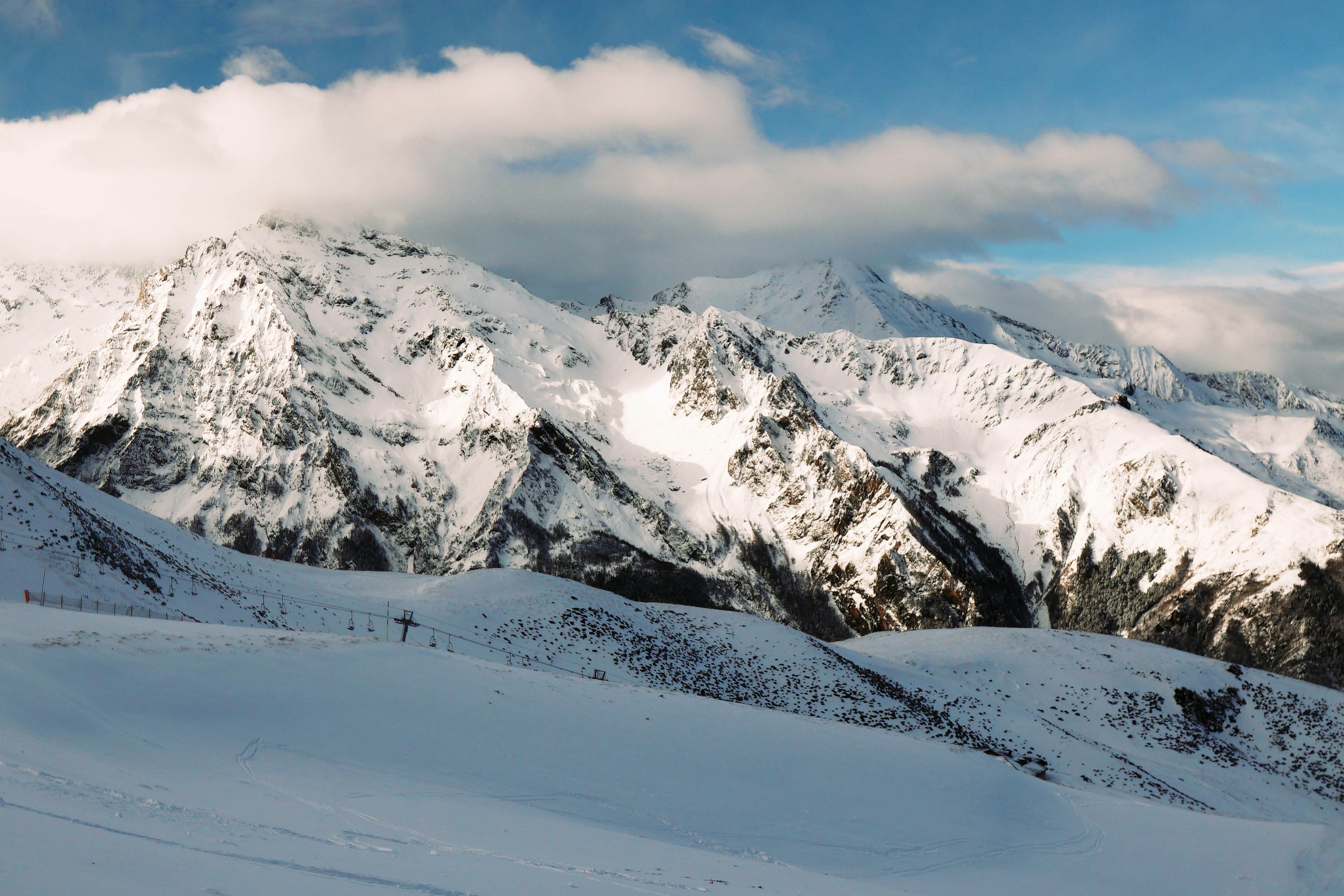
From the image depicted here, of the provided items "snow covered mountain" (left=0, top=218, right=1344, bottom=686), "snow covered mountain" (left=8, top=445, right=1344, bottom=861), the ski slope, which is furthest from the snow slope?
"snow covered mountain" (left=0, top=218, right=1344, bottom=686)

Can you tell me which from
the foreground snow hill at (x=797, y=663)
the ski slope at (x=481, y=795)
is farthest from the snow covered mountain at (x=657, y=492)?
the ski slope at (x=481, y=795)

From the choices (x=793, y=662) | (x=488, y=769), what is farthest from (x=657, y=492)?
(x=488, y=769)

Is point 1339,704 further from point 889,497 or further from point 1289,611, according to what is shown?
point 889,497

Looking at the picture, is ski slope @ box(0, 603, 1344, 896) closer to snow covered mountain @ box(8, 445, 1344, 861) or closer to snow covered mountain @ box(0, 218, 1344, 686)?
snow covered mountain @ box(8, 445, 1344, 861)

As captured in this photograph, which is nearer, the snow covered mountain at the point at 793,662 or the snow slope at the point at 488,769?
the snow slope at the point at 488,769

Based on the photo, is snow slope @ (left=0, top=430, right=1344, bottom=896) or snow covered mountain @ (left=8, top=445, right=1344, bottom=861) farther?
snow covered mountain @ (left=8, top=445, right=1344, bottom=861)

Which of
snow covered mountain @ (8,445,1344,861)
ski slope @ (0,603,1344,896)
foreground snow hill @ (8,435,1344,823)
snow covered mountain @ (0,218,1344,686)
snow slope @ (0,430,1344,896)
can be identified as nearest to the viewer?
ski slope @ (0,603,1344,896)

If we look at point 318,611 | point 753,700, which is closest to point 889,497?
point 753,700

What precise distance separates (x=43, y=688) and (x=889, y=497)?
154 meters

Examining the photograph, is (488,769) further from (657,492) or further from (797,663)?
(657,492)

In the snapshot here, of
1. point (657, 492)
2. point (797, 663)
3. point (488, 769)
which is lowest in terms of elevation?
point (488, 769)

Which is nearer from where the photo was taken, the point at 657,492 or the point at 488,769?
the point at 488,769

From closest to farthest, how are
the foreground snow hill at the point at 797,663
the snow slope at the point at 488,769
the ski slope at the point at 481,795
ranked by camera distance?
the ski slope at the point at 481,795 < the snow slope at the point at 488,769 < the foreground snow hill at the point at 797,663

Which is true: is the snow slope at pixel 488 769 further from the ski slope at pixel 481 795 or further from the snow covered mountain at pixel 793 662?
the snow covered mountain at pixel 793 662
